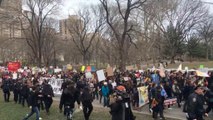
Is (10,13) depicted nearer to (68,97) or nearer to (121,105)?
(68,97)

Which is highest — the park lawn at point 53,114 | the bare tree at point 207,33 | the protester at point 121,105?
the bare tree at point 207,33

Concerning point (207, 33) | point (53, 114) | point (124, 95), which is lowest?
point (53, 114)

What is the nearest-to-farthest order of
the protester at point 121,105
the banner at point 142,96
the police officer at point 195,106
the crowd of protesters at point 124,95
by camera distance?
A: 1. the protester at point 121,105
2. the crowd of protesters at point 124,95
3. the police officer at point 195,106
4. the banner at point 142,96

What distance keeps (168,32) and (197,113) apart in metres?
53.0

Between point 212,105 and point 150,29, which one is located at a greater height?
point 150,29

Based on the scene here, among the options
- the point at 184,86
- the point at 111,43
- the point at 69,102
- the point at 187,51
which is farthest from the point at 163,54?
the point at 69,102

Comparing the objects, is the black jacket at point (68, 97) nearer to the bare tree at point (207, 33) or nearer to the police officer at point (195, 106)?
the police officer at point (195, 106)

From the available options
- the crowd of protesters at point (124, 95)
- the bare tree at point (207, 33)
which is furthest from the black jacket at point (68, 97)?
the bare tree at point (207, 33)

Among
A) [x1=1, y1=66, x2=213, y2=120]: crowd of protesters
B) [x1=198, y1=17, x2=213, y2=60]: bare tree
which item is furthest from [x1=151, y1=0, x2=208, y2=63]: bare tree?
[x1=1, y1=66, x2=213, y2=120]: crowd of protesters

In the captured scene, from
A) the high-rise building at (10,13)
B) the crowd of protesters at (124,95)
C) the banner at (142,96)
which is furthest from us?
the high-rise building at (10,13)

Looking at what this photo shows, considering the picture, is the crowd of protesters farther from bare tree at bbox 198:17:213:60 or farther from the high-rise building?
bare tree at bbox 198:17:213:60

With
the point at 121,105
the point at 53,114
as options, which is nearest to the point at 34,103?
the point at 53,114

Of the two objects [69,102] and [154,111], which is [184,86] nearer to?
[154,111]

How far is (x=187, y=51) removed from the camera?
65.6 meters
